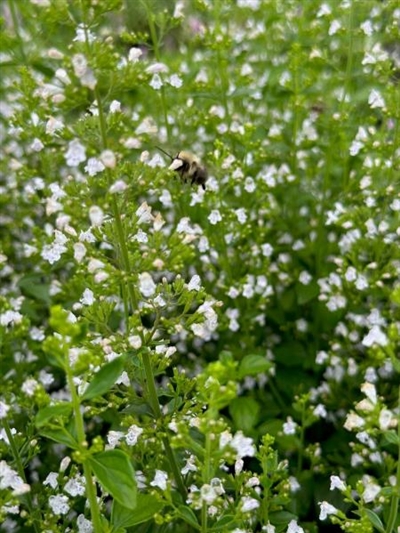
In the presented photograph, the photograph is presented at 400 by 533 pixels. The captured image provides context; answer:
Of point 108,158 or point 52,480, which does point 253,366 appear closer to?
point 52,480

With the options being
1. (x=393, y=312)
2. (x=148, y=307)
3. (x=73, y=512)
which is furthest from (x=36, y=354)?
(x=393, y=312)

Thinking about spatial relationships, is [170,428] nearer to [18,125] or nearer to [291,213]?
[18,125]

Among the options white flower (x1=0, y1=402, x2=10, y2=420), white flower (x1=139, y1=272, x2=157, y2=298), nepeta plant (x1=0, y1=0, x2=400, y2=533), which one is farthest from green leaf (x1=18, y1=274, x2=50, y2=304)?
white flower (x1=139, y1=272, x2=157, y2=298)

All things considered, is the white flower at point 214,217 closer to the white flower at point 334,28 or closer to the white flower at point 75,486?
the white flower at point 334,28

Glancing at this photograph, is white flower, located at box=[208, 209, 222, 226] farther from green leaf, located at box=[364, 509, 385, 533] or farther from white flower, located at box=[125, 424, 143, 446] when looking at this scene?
green leaf, located at box=[364, 509, 385, 533]

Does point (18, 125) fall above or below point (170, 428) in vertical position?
above

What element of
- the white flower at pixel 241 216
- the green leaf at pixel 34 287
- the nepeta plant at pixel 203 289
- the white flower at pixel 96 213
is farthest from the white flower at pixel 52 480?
the white flower at pixel 241 216
